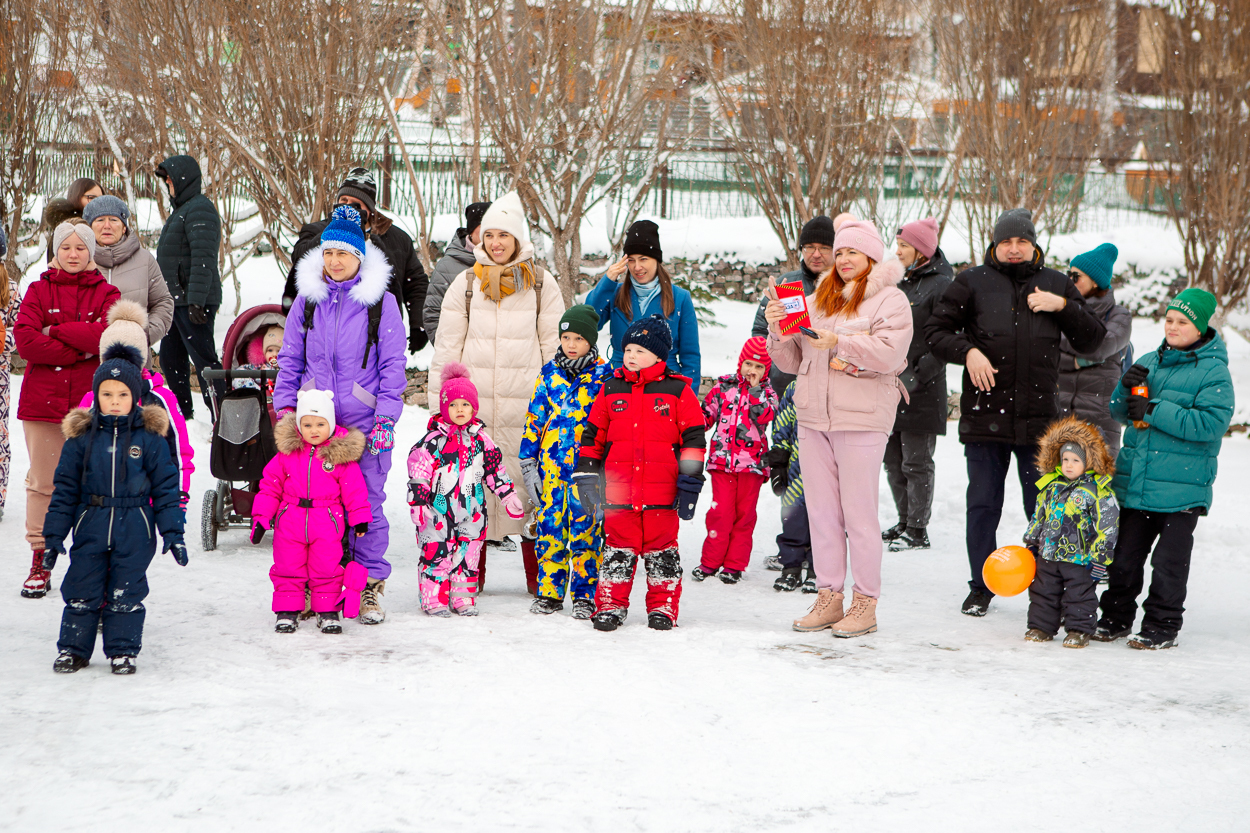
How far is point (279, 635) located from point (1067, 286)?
162 inches

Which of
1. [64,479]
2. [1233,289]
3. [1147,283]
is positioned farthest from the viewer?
[1147,283]

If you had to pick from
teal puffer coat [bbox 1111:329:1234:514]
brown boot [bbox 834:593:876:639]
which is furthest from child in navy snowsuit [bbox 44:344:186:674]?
teal puffer coat [bbox 1111:329:1234:514]

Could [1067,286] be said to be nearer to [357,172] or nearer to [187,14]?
[357,172]

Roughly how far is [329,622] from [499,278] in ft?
6.64

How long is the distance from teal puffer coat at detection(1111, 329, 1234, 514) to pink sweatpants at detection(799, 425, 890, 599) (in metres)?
1.19

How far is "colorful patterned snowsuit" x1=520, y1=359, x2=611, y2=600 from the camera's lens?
211 inches

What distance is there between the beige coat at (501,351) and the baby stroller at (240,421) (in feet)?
3.60

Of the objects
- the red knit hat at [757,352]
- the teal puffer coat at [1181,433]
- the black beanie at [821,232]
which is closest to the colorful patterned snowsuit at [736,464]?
the red knit hat at [757,352]

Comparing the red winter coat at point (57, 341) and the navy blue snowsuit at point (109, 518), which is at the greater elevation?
the red winter coat at point (57, 341)

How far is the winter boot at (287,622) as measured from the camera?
484 centimetres

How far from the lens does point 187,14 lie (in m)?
10.3

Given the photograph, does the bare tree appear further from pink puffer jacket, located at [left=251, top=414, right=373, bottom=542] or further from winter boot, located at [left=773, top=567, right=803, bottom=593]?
pink puffer jacket, located at [left=251, top=414, right=373, bottom=542]

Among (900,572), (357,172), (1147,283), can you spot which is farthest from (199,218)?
(1147,283)

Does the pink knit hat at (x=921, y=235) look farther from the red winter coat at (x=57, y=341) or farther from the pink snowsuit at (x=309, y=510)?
the red winter coat at (x=57, y=341)
